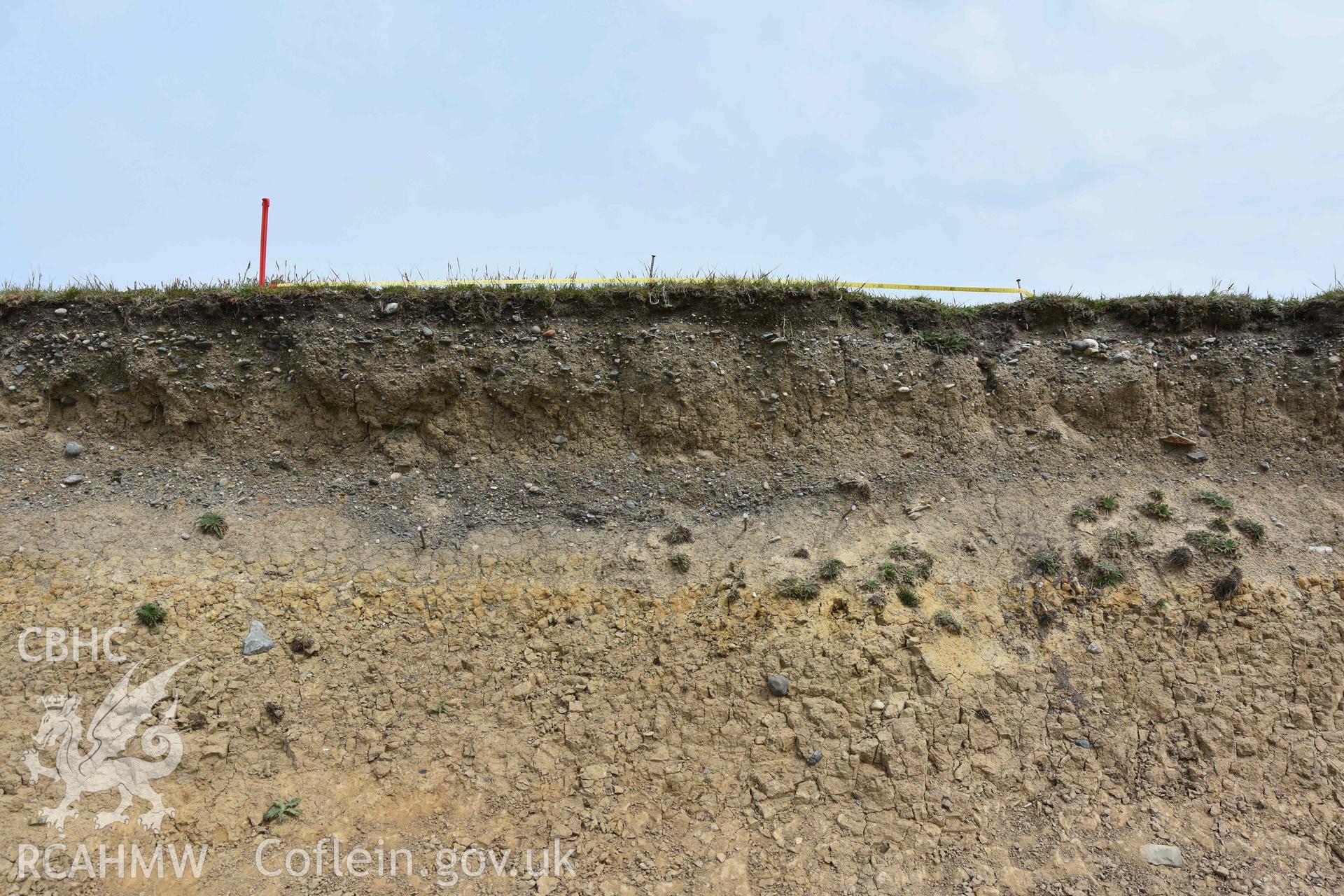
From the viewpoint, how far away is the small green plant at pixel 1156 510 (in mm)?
8828

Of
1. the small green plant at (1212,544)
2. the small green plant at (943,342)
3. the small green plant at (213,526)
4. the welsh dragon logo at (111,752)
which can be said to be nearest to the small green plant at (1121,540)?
the small green plant at (1212,544)

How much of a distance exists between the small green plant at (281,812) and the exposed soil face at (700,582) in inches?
5.4

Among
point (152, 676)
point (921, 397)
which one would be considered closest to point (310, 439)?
point (152, 676)

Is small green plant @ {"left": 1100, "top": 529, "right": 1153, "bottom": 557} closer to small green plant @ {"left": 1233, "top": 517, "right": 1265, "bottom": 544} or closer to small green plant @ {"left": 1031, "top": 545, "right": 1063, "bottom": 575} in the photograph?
small green plant @ {"left": 1031, "top": 545, "right": 1063, "bottom": 575}

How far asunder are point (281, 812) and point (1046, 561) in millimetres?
8311

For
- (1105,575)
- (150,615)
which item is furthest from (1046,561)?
(150,615)

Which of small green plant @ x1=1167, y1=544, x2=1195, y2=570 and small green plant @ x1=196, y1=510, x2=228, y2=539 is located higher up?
small green plant @ x1=1167, y1=544, x2=1195, y2=570

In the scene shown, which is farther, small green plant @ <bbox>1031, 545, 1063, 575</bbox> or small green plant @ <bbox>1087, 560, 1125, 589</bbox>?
small green plant @ <bbox>1031, 545, 1063, 575</bbox>

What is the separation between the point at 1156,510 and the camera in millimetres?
8867

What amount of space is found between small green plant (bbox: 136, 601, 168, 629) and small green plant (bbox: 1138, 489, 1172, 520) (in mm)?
11477

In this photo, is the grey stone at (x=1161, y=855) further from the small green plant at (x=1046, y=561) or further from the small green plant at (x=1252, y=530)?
the small green plant at (x=1252, y=530)

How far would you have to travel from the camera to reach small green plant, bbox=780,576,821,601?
786 cm

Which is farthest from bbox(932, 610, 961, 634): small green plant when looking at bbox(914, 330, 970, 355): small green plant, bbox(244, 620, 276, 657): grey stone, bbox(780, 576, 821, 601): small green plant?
bbox(244, 620, 276, 657): grey stone

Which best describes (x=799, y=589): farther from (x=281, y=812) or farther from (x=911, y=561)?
(x=281, y=812)
